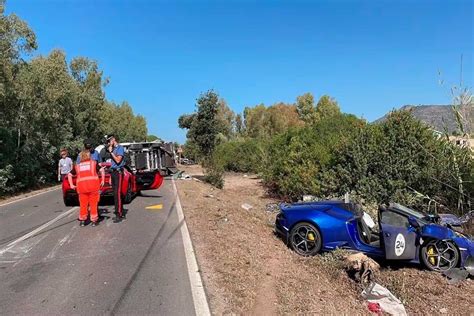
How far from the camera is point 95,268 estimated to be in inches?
261

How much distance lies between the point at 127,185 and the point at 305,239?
687 centimetres

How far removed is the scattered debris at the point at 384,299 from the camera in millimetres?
5976

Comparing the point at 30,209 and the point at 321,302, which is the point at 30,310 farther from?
the point at 30,209

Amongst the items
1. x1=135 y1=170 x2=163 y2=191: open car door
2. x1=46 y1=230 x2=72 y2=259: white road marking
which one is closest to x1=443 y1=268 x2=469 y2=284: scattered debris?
x1=46 y1=230 x2=72 y2=259: white road marking

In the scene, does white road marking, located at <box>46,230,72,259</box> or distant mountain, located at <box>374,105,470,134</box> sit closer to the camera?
Answer: white road marking, located at <box>46,230,72,259</box>

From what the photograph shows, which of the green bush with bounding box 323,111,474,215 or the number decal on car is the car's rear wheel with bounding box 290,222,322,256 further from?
the green bush with bounding box 323,111,474,215

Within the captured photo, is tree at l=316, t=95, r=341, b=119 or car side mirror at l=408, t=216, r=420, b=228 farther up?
tree at l=316, t=95, r=341, b=119

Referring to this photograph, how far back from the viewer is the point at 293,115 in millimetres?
64062

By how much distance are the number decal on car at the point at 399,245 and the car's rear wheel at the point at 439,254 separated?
1.37 ft

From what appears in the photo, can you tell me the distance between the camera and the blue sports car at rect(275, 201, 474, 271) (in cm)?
788

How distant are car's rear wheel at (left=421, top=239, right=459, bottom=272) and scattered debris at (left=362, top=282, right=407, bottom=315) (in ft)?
6.59

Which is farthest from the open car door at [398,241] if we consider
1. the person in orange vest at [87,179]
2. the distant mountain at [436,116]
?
the person in orange vest at [87,179]

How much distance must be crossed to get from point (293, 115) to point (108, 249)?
57.7 meters

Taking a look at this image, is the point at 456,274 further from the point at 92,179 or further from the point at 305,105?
the point at 305,105
